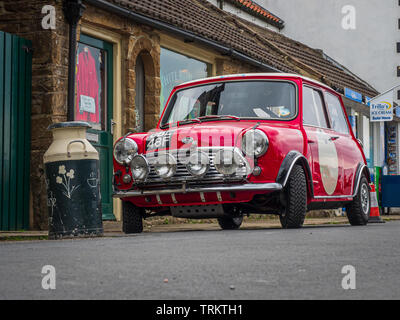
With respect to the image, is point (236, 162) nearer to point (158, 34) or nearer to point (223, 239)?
point (223, 239)

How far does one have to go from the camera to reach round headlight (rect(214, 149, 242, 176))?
27.0ft

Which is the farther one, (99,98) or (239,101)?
(99,98)

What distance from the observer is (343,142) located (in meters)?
10.4

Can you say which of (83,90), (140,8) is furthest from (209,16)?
(83,90)

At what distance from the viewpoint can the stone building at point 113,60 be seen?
10594 millimetres

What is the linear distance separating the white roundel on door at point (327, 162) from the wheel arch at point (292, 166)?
0.50 metres

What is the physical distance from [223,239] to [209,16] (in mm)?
11622

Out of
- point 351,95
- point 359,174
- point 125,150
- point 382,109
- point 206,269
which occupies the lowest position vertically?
point 206,269

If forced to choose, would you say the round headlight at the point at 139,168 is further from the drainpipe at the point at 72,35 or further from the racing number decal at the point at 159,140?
the drainpipe at the point at 72,35

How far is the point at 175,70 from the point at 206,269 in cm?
1044

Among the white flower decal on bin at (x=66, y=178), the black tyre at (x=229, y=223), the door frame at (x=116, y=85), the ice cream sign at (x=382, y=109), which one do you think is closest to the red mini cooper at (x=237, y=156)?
the white flower decal on bin at (x=66, y=178)

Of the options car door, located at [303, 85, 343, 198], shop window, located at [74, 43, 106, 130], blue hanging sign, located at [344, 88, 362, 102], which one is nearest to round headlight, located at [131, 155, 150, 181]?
car door, located at [303, 85, 343, 198]

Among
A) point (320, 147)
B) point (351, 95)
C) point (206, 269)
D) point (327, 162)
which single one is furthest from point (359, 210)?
point (351, 95)

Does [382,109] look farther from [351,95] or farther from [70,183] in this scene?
[70,183]
